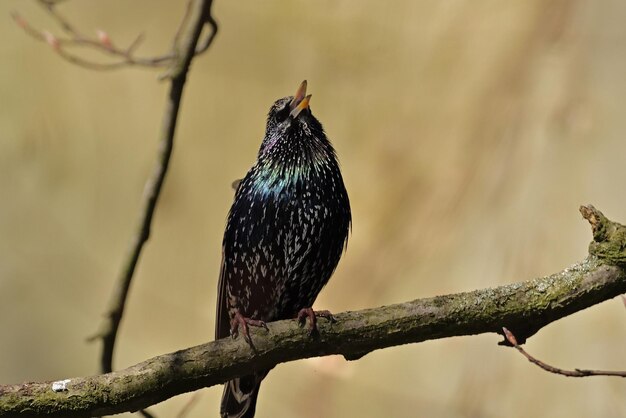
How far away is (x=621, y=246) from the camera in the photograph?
2.46 metres

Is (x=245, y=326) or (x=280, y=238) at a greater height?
(x=280, y=238)

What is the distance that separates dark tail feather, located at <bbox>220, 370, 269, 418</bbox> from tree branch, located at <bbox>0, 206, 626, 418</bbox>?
83 centimetres

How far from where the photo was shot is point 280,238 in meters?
3.18

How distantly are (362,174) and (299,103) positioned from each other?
0.92 meters

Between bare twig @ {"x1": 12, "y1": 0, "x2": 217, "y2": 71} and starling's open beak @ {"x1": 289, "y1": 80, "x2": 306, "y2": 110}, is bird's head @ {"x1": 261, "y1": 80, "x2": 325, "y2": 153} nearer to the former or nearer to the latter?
starling's open beak @ {"x1": 289, "y1": 80, "x2": 306, "y2": 110}

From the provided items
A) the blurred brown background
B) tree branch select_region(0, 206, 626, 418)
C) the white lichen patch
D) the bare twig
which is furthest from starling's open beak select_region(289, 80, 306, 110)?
the white lichen patch

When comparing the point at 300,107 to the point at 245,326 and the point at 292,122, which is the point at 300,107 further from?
the point at 245,326

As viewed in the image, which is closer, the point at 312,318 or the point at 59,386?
the point at 59,386

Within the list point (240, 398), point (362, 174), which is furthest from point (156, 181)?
point (362, 174)

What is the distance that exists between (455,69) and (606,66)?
2.24ft

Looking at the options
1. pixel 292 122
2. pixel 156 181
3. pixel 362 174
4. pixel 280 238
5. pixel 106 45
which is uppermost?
pixel 106 45

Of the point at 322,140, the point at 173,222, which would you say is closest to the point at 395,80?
the point at 322,140

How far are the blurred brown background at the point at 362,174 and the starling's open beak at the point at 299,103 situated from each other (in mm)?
814

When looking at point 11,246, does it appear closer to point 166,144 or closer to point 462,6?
point 166,144
